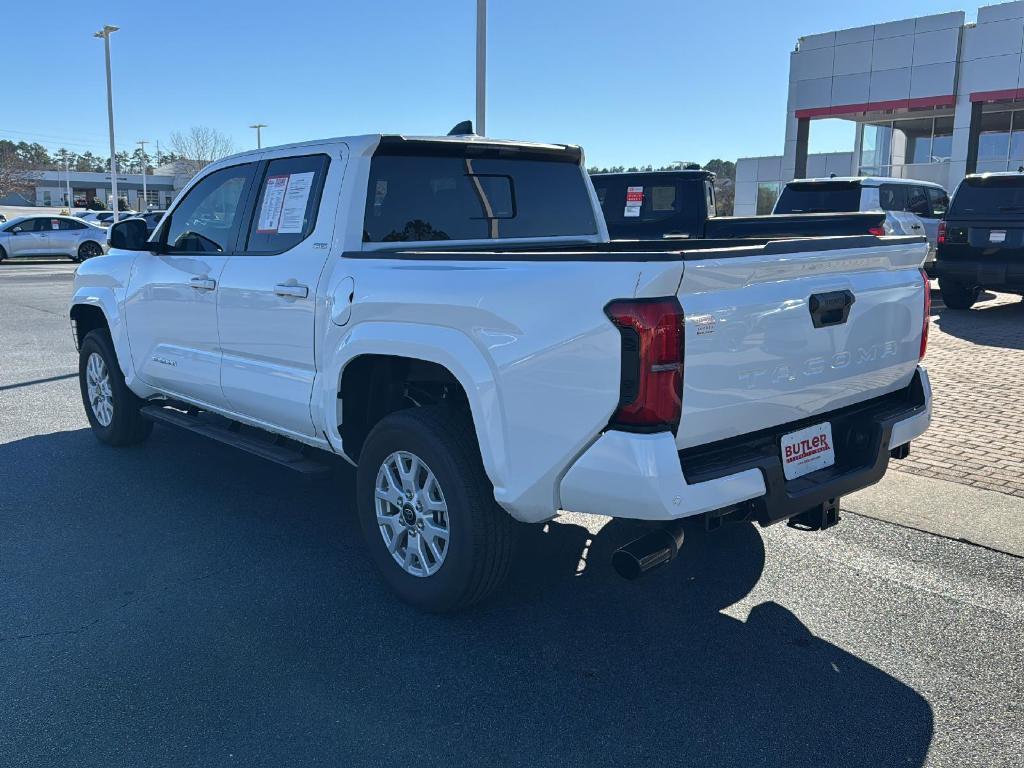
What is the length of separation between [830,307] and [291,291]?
247cm

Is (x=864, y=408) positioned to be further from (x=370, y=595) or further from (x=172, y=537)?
(x=172, y=537)

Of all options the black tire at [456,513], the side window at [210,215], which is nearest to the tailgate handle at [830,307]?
the black tire at [456,513]

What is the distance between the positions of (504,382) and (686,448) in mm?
698

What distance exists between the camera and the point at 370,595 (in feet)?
13.5

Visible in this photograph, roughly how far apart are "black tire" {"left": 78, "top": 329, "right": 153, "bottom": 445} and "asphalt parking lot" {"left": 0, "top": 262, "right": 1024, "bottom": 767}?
1.02 meters

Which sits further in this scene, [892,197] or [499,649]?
[892,197]

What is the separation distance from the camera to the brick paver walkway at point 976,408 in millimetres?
5957

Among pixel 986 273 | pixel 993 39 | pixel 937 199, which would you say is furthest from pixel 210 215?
pixel 993 39

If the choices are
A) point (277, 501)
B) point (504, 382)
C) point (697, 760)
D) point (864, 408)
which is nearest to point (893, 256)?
point (864, 408)

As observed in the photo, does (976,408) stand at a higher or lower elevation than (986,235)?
lower

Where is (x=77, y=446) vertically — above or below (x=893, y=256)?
below

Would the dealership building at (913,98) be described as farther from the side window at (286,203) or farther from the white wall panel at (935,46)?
the side window at (286,203)

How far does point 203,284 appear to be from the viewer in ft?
16.8

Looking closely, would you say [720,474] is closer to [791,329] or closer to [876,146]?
[791,329]
